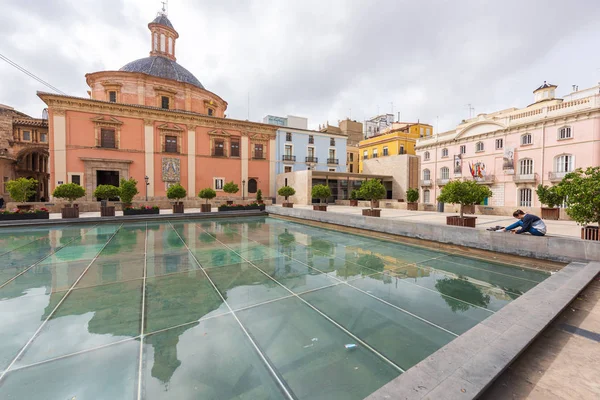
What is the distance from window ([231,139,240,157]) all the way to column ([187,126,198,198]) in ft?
12.8

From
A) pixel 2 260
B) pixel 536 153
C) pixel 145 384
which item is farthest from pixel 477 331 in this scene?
pixel 536 153

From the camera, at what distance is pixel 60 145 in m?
20.8

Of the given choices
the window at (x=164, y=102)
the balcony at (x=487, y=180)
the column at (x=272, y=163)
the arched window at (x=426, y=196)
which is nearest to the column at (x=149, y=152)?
the window at (x=164, y=102)

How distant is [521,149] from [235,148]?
89.4 feet

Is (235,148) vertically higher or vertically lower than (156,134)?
lower

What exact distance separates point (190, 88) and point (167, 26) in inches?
395

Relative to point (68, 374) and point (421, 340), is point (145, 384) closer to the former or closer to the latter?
point (68, 374)

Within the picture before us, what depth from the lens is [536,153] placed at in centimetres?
2166

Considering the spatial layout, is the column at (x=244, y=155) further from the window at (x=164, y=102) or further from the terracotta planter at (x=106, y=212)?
the terracotta planter at (x=106, y=212)

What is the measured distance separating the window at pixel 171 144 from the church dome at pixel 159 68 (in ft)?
23.8

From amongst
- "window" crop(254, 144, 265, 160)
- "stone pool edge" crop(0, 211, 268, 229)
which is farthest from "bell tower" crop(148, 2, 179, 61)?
"stone pool edge" crop(0, 211, 268, 229)

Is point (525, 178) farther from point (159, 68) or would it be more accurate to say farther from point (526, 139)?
point (159, 68)

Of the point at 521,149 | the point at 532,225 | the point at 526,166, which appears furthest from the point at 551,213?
the point at 521,149

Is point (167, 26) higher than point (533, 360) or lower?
higher
